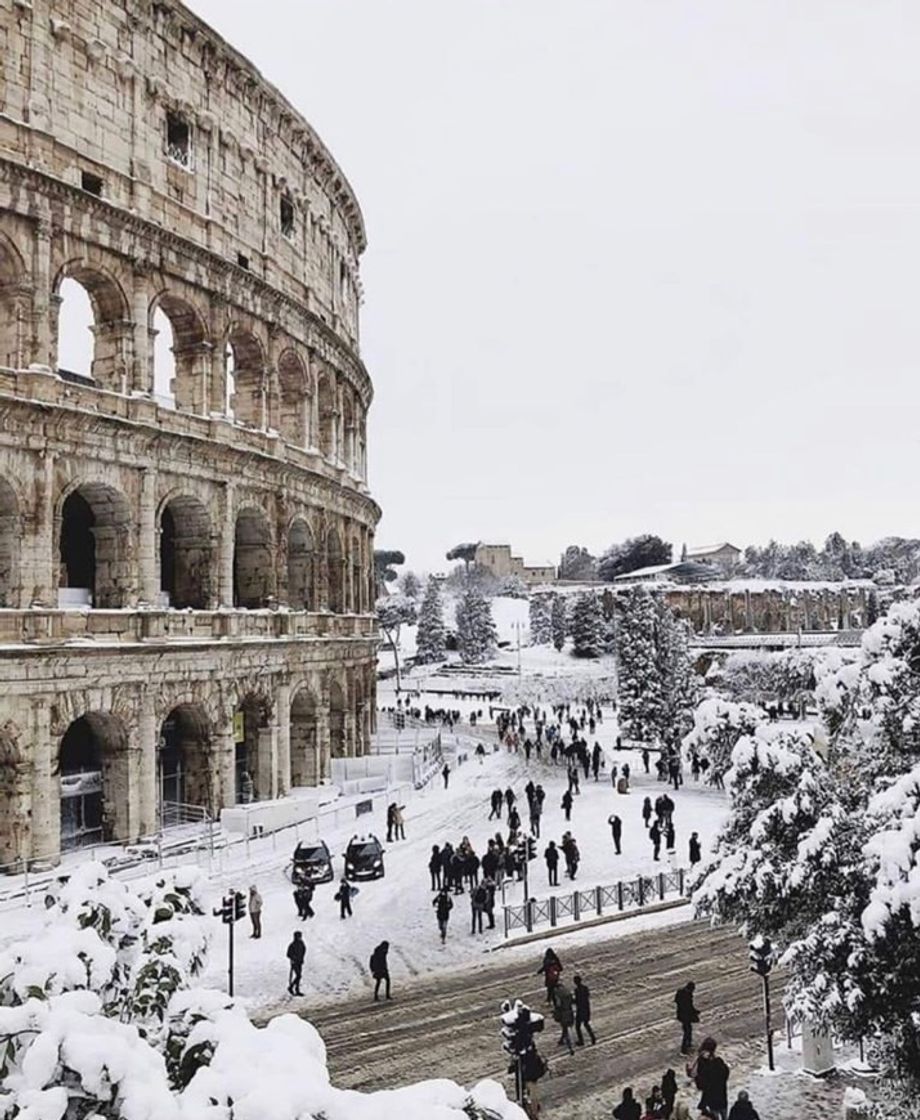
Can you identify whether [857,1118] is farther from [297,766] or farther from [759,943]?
[297,766]

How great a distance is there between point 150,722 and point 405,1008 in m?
10.9

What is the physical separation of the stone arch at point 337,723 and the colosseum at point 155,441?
64cm

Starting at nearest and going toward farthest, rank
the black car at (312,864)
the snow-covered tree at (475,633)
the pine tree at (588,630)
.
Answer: the black car at (312,864)
the pine tree at (588,630)
the snow-covered tree at (475,633)

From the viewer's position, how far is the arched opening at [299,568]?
33.1 meters

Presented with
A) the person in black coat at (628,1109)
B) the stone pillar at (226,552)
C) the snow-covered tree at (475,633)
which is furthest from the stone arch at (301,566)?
the snow-covered tree at (475,633)

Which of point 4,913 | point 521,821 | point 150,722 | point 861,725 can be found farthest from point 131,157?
point 861,725

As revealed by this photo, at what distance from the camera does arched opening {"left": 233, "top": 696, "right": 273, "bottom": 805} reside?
29.1m

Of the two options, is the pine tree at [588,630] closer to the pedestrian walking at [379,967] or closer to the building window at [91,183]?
the building window at [91,183]

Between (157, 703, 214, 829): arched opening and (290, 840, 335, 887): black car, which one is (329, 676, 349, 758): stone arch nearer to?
(157, 703, 214, 829): arched opening

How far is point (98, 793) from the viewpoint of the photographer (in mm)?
24875

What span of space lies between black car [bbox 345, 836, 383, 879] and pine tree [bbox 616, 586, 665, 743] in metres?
20.4

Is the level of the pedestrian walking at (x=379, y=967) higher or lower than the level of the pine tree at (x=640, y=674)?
lower

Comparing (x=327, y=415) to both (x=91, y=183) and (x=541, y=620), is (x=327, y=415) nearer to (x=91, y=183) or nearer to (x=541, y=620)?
(x=91, y=183)

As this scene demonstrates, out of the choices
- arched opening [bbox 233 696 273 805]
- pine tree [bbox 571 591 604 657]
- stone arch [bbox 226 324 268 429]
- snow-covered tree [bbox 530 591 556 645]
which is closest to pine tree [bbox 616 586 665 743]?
arched opening [bbox 233 696 273 805]
